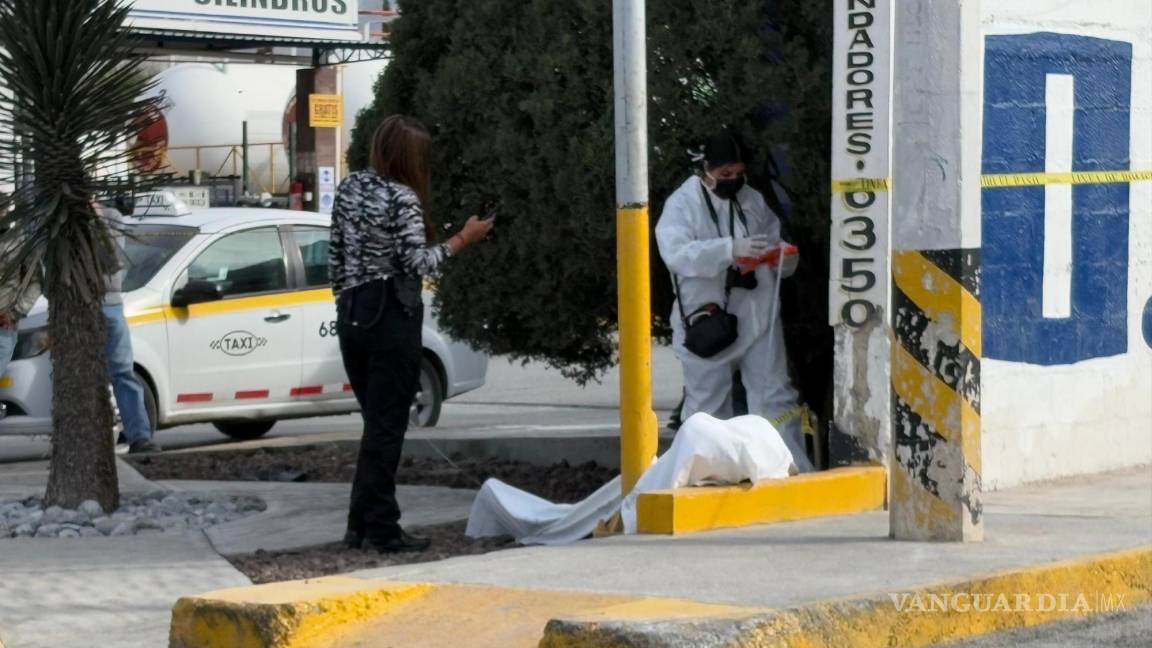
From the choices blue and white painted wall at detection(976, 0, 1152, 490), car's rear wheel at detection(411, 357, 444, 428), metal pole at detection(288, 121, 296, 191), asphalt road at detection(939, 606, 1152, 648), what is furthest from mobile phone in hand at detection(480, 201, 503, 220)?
metal pole at detection(288, 121, 296, 191)

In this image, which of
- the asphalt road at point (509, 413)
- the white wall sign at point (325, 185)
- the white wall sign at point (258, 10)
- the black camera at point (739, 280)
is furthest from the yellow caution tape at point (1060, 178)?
the white wall sign at point (325, 185)

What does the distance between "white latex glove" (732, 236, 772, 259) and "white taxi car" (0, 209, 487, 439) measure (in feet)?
16.5

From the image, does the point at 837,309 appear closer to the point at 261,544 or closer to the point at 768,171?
the point at 768,171

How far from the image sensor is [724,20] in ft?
26.8

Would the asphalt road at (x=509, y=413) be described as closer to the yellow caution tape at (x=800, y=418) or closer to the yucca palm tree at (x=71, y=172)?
the yucca palm tree at (x=71, y=172)

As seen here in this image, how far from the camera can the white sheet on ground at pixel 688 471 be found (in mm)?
7227

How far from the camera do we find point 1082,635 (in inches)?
229

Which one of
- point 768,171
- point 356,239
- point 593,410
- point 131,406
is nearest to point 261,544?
point 356,239

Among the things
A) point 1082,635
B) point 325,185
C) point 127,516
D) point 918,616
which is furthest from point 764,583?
point 325,185

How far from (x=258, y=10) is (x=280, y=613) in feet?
72.9

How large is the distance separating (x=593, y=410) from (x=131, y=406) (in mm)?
5063

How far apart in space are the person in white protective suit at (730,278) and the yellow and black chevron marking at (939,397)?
5.10 feet

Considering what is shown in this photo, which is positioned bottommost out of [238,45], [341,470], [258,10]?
[341,470]

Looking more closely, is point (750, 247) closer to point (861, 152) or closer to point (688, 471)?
point (861, 152)
